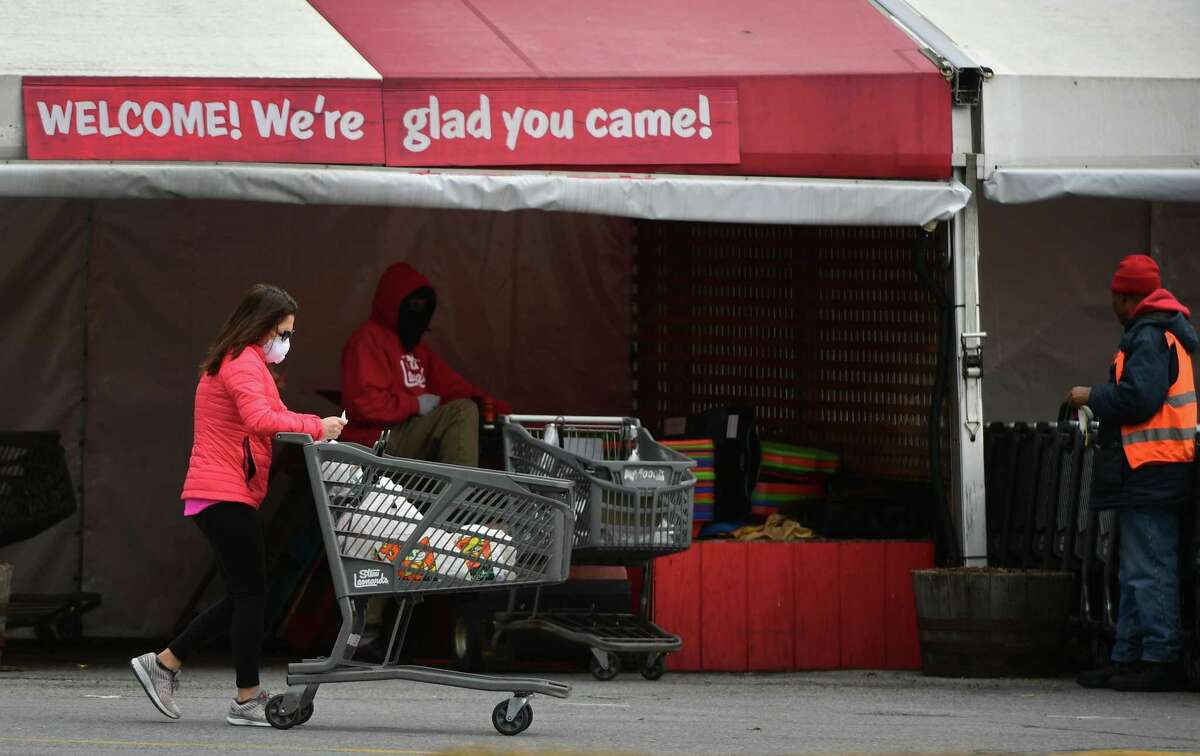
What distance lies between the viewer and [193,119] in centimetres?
927

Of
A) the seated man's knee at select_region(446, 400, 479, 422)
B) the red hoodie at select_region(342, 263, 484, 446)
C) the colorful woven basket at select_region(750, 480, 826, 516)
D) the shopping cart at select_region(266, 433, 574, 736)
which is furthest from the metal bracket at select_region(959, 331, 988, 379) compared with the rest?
the shopping cart at select_region(266, 433, 574, 736)

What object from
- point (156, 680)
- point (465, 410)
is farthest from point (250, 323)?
point (465, 410)

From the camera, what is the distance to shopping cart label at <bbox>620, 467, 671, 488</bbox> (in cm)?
941

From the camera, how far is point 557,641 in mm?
10352

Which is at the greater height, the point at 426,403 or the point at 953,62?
the point at 953,62

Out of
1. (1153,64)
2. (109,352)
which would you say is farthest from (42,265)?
(1153,64)

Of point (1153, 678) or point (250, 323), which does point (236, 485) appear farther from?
point (1153, 678)

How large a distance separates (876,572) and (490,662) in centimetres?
207

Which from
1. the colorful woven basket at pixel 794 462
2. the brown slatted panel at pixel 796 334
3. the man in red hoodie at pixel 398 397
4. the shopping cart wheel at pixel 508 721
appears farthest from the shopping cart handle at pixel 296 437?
the brown slatted panel at pixel 796 334

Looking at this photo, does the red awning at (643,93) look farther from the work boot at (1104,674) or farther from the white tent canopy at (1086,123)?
the work boot at (1104,674)

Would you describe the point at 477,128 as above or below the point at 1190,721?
above

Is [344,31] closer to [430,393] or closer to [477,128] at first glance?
[477,128]

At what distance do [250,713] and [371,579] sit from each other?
0.78 m

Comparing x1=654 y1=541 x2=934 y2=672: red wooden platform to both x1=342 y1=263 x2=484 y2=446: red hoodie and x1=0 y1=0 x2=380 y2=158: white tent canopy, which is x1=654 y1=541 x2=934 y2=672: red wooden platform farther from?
x1=0 y1=0 x2=380 y2=158: white tent canopy
